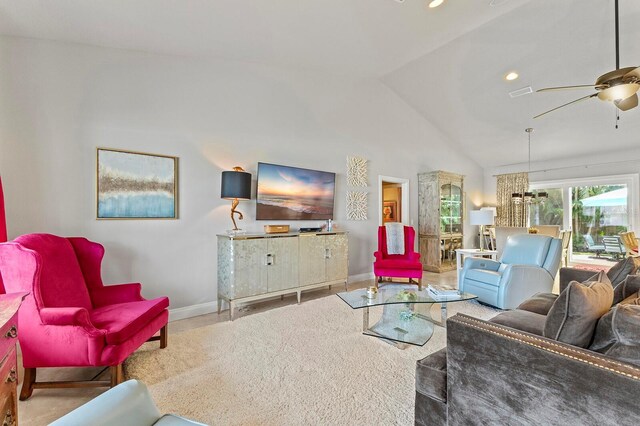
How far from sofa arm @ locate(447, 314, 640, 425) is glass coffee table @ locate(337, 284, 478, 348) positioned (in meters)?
1.19

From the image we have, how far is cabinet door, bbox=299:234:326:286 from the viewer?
378 centimetres

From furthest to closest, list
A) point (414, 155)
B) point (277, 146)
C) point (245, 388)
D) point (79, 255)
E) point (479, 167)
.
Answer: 1. point (479, 167)
2. point (414, 155)
3. point (277, 146)
4. point (79, 255)
5. point (245, 388)

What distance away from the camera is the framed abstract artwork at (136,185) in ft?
9.13

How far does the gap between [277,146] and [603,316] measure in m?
3.62

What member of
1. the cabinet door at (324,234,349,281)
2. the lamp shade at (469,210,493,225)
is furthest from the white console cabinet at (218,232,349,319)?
the lamp shade at (469,210,493,225)

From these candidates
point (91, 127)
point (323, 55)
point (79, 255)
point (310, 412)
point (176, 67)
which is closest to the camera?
point (310, 412)

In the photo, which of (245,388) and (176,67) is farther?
(176,67)

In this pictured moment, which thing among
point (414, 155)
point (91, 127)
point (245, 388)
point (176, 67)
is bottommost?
point (245, 388)

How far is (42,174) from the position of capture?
8.22 feet

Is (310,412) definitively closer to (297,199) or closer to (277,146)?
(297,199)

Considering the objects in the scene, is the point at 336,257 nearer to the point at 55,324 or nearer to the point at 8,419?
the point at 55,324

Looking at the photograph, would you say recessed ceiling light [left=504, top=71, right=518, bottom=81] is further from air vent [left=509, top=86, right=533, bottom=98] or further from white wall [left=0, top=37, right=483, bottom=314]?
white wall [left=0, top=37, right=483, bottom=314]

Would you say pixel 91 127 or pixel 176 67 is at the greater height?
pixel 176 67

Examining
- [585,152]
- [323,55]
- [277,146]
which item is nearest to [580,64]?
[585,152]
